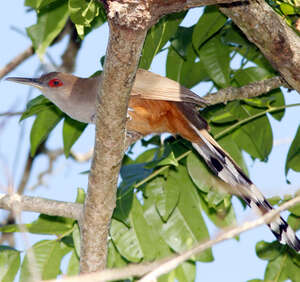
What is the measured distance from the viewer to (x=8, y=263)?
13.0 feet

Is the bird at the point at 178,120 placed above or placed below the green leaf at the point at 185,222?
above

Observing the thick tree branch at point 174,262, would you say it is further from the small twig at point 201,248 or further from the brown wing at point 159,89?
the brown wing at point 159,89

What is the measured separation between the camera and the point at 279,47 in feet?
11.4

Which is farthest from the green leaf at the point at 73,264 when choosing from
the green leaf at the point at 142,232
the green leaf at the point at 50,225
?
the green leaf at the point at 142,232

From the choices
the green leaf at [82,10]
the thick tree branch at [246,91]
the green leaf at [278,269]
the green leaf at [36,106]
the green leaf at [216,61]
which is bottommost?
the green leaf at [278,269]

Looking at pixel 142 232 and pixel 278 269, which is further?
pixel 278 269

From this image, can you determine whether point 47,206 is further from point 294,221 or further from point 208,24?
point 294,221

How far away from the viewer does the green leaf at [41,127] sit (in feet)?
14.6

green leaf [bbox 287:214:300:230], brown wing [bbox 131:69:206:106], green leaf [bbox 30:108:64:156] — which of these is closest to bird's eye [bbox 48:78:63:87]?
green leaf [bbox 30:108:64:156]

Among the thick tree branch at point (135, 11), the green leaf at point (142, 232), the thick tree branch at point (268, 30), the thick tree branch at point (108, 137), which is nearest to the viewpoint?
the thick tree branch at point (135, 11)

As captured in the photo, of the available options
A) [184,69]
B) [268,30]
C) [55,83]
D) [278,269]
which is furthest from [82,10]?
[278,269]

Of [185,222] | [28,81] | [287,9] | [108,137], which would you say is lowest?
[185,222]

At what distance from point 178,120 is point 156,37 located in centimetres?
86

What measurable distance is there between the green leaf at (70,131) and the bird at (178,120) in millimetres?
103
